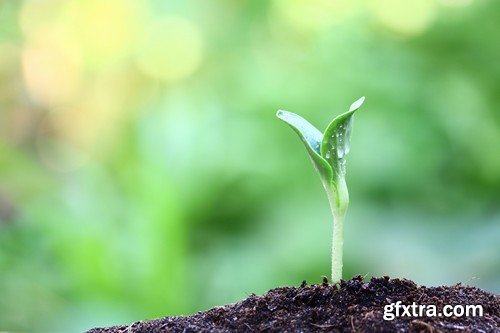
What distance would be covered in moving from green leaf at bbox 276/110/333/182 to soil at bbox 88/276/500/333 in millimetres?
132

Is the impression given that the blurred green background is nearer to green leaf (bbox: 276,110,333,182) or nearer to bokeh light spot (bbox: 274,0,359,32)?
bokeh light spot (bbox: 274,0,359,32)

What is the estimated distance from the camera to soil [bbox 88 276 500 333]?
0.79 meters

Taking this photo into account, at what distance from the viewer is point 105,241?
2623mm

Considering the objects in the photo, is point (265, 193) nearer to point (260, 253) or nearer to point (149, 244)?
point (260, 253)

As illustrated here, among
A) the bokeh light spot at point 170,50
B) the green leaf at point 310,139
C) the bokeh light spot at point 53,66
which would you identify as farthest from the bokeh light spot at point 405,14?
the green leaf at point 310,139

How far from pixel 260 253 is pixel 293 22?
4.24 feet

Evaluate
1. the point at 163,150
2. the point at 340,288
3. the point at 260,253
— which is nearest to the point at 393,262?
the point at 260,253

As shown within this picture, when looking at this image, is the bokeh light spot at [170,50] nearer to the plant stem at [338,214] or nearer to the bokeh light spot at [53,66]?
the bokeh light spot at [53,66]

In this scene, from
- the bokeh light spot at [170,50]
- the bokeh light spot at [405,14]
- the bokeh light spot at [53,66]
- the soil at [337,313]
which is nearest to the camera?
the soil at [337,313]

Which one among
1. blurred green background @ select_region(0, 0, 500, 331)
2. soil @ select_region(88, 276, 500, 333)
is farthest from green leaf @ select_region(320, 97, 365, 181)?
blurred green background @ select_region(0, 0, 500, 331)

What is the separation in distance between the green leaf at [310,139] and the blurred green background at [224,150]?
1.66 m

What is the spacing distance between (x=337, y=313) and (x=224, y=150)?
211 centimetres

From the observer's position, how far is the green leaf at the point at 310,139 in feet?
2.77

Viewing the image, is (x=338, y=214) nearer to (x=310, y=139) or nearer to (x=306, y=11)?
(x=310, y=139)
